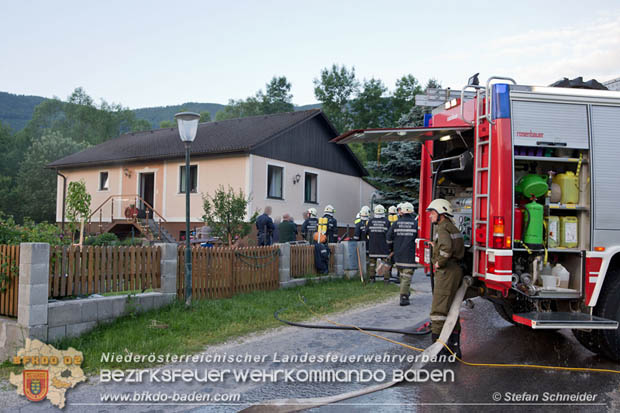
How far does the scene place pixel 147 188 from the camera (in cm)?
2420

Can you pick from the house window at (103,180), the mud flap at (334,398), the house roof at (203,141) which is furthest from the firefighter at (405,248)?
the house window at (103,180)

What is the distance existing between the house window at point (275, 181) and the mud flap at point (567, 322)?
1711 cm

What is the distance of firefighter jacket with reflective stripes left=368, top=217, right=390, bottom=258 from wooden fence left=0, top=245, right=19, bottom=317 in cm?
812

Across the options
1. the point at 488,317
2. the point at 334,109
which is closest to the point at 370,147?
the point at 334,109

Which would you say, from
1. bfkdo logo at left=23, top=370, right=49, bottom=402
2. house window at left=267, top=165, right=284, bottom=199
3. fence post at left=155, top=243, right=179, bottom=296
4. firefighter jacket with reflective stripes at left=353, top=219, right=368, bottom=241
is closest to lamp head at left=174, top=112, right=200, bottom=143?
fence post at left=155, top=243, right=179, bottom=296

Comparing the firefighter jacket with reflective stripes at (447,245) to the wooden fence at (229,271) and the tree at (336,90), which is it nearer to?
the wooden fence at (229,271)

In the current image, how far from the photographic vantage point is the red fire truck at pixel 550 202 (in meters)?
5.49

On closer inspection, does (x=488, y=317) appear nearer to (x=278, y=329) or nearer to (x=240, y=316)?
(x=278, y=329)

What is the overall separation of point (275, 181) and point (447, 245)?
669 inches

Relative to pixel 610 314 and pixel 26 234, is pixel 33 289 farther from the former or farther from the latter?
pixel 610 314

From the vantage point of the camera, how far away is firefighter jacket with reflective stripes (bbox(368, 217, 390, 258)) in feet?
40.2

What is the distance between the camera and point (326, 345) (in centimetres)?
650

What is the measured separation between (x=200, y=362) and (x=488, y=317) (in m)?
5.23

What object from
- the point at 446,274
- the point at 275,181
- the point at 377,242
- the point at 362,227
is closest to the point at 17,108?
the point at 275,181
